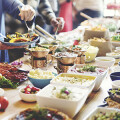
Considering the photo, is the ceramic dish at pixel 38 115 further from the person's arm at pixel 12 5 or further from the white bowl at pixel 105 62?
the person's arm at pixel 12 5

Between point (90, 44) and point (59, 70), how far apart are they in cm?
125

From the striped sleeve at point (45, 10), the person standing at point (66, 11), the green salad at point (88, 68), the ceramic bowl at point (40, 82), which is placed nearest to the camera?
the ceramic bowl at point (40, 82)

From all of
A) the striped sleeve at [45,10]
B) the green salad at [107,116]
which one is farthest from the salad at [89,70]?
the striped sleeve at [45,10]

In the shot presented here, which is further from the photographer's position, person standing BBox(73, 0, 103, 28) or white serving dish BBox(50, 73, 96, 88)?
person standing BBox(73, 0, 103, 28)

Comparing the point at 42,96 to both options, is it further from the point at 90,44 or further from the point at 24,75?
the point at 90,44

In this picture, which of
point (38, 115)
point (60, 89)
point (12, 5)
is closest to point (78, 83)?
point (60, 89)

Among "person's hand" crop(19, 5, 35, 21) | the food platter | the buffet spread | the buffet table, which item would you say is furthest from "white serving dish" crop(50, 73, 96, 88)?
"person's hand" crop(19, 5, 35, 21)

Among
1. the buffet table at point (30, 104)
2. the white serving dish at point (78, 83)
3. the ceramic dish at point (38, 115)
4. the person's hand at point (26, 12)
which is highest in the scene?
the person's hand at point (26, 12)

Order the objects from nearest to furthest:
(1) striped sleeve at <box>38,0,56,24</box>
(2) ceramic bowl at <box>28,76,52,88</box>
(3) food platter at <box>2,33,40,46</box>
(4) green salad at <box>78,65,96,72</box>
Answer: (2) ceramic bowl at <box>28,76,52,88</box> < (4) green salad at <box>78,65,96,72</box> < (3) food platter at <box>2,33,40,46</box> < (1) striped sleeve at <box>38,0,56,24</box>

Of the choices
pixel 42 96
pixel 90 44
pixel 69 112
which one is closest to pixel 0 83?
pixel 42 96

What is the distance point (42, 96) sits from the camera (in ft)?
5.28

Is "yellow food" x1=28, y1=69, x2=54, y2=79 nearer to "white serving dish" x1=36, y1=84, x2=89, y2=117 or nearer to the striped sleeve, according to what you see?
"white serving dish" x1=36, y1=84, x2=89, y2=117

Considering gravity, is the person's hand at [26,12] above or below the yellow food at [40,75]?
above

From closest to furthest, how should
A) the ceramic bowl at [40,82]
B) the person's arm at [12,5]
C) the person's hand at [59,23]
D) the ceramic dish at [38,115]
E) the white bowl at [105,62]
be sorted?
the ceramic dish at [38,115] → the ceramic bowl at [40,82] → the white bowl at [105,62] → the person's arm at [12,5] → the person's hand at [59,23]
